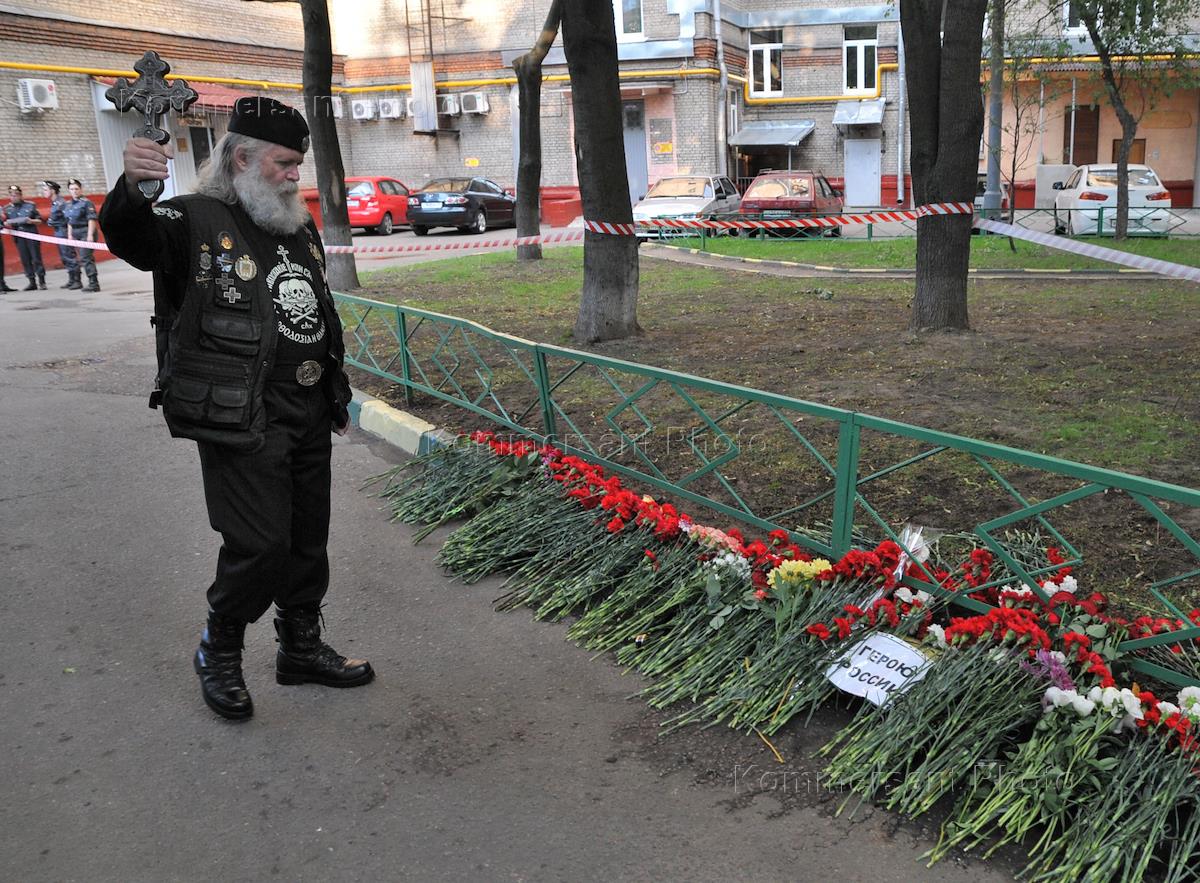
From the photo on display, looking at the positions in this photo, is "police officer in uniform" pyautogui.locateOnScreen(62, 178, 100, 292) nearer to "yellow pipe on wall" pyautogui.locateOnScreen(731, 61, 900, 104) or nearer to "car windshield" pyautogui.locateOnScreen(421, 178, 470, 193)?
"car windshield" pyautogui.locateOnScreen(421, 178, 470, 193)

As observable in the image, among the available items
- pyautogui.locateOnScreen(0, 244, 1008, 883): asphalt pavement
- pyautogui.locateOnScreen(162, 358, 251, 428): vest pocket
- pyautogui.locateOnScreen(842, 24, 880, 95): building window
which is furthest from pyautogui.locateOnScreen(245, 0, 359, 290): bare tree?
pyautogui.locateOnScreen(842, 24, 880, 95): building window

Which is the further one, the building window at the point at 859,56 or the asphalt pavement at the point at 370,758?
the building window at the point at 859,56

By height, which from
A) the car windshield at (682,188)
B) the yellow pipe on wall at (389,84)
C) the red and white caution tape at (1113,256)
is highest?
the yellow pipe on wall at (389,84)

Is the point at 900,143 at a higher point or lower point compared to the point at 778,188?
higher

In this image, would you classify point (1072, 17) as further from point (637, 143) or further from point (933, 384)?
point (933, 384)

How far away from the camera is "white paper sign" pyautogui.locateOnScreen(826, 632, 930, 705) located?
11.8ft

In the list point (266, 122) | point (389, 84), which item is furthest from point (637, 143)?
point (266, 122)

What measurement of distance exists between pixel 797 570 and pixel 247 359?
2.15 meters

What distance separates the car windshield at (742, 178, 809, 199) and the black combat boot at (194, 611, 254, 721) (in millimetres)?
20599

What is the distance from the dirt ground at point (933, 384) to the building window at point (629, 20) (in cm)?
1956

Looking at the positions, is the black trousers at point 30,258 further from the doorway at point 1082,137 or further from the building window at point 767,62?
the doorway at point 1082,137

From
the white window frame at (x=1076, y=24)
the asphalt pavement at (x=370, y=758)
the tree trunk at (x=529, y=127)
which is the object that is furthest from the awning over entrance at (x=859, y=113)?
the asphalt pavement at (x=370, y=758)

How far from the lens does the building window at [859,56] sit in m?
33.0

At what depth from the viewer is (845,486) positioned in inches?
168
